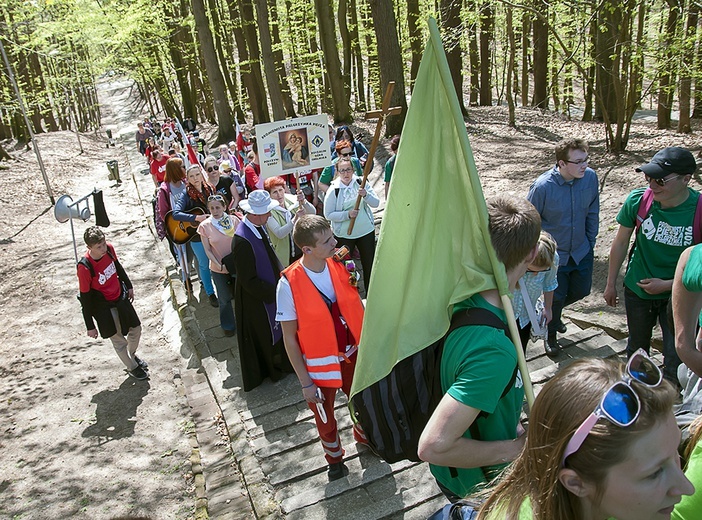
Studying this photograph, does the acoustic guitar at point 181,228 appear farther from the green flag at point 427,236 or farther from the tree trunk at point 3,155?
the tree trunk at point 3,155

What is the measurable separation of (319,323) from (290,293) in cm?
30

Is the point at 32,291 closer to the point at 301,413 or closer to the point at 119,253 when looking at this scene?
the point at 119,253

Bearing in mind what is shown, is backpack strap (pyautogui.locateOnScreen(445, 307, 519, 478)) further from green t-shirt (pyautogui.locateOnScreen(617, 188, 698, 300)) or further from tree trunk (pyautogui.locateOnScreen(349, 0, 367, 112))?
→ tree trunk (pyautogui.locateOnScreen(349, 0, 367, 112))

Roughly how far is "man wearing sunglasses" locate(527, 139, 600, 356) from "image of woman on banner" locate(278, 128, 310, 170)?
2.85m

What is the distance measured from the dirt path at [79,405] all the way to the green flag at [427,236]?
4065mm

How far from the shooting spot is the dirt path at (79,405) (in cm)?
601

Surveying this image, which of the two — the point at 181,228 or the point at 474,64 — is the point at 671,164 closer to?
the point at 181,228

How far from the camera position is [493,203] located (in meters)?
2.31

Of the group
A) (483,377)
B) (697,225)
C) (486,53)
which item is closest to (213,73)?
(486,53)

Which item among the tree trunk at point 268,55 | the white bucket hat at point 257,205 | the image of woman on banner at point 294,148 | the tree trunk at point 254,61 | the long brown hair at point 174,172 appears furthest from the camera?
the tree trunk at point 254,61

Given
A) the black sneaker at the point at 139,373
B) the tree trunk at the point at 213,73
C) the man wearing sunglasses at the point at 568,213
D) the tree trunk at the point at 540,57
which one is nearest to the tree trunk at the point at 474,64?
the tree trunk at the point at 540,57

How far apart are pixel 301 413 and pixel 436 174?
12.3 feet

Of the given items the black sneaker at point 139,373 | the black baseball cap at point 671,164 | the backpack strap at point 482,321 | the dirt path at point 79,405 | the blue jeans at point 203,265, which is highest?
the black baseball cap at point 671,164

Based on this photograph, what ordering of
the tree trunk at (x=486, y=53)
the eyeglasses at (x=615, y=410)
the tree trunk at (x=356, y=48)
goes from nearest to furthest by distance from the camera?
the eyeglasses at (x=615, y=410)
the tree trunk at (x=486, y=53)
the tree trunk at (x=356, y=48)
